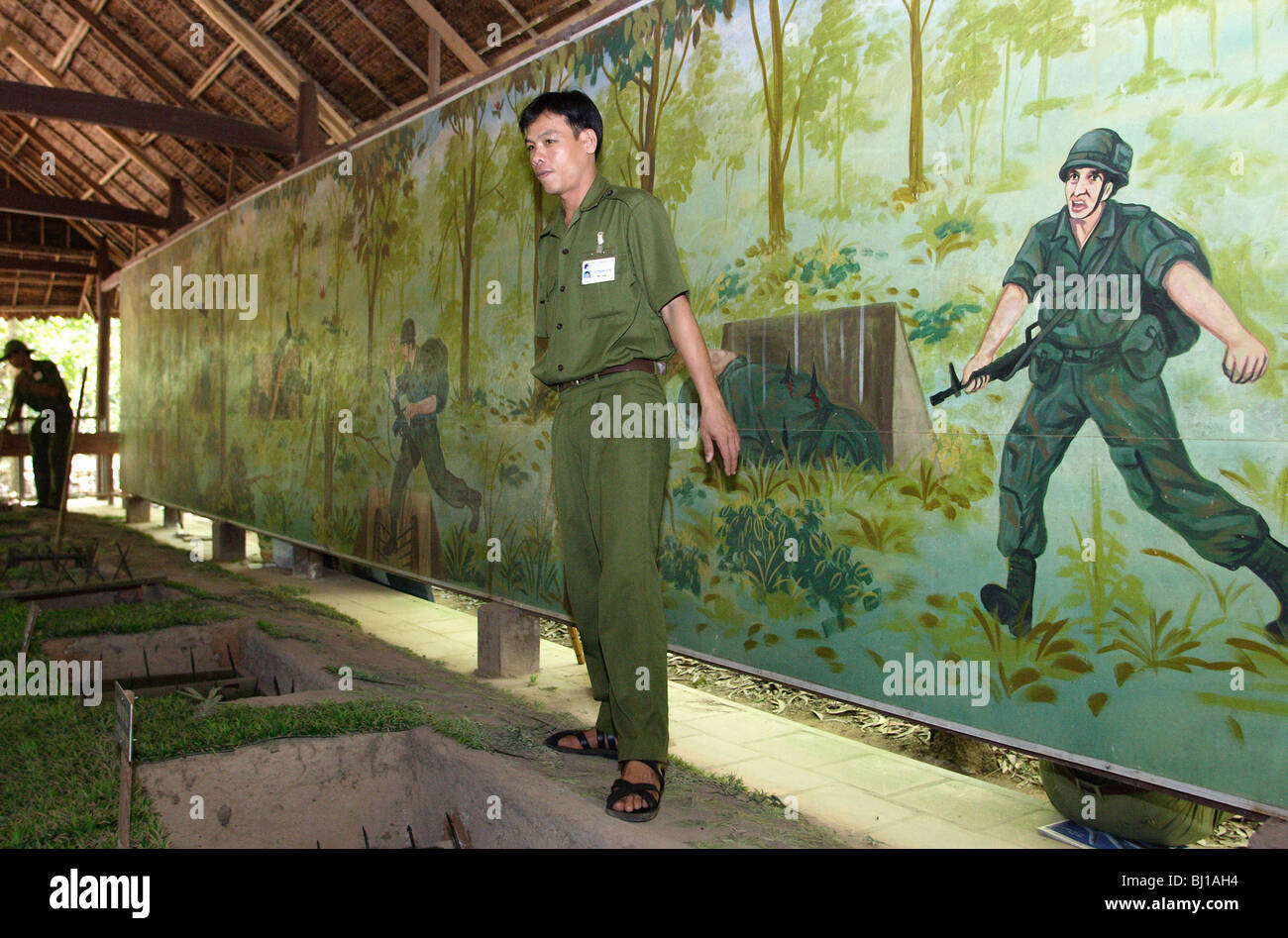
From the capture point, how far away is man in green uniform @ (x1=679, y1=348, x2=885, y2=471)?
2.70 meters

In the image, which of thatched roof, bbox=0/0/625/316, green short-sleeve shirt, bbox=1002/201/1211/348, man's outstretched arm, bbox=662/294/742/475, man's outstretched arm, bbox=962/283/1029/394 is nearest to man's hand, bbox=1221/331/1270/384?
green short-sleeve shirt, bbox=1002/201/1211/348

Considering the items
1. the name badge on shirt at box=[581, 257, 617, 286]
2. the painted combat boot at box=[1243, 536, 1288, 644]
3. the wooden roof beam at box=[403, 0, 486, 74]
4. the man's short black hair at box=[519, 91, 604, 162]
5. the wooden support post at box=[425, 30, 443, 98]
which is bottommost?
the painted combat boot at box=[1243, 536, 1288, 644]

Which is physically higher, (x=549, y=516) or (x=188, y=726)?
(x=549, y=516)

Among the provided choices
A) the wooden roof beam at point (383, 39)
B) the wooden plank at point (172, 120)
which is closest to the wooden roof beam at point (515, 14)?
the wooden roof beam at point (383, 39)

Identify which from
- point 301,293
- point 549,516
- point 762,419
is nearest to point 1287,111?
point 762,419

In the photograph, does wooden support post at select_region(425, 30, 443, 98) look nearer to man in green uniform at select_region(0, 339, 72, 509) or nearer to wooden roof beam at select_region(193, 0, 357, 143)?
wooden roof beam at select_region(193, 0, 357, 143)

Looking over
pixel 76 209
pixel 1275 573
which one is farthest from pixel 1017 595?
pixel 76 209

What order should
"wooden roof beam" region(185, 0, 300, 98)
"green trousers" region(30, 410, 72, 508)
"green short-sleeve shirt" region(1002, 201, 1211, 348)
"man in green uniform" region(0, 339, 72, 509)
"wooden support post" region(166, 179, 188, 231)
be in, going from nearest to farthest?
"green short-sleeve shirt" region(1002, 201, 1211, 348)
"wooden roof beam" region(185, 0, 300, 98)
"man in green uniform" region(0, 339, 72, 509)
"green trousers" region(30, 410, 72, 508)
"wooden support post" region(166, 179, 188, 231)

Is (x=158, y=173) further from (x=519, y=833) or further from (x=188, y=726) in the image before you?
(x=519, y=833)

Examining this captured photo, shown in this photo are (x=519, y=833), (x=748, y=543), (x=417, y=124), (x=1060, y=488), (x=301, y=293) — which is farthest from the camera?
(x=301, y=293)

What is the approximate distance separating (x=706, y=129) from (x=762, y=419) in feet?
3.37

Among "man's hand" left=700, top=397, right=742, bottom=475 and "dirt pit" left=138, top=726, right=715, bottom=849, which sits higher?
"man's hand" left=700, top=397, right=742, bottom=475

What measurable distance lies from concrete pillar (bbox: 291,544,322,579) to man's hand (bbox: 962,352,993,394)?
5.66 meters

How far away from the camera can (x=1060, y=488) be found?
225 cm
